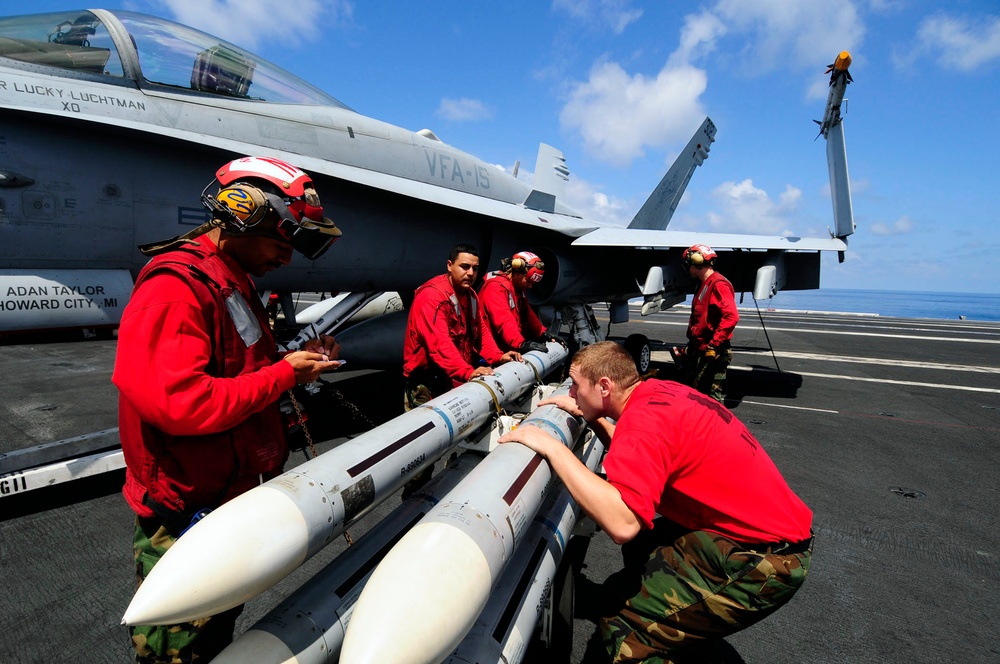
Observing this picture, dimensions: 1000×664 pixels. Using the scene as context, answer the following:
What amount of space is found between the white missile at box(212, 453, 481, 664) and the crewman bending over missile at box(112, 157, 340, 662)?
0.32 m

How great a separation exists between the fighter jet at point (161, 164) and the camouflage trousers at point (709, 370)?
2169 mm

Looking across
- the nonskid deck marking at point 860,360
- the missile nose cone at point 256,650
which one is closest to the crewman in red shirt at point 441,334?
the missile nose cone at point 256,650

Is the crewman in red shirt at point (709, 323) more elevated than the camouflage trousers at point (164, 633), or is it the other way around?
the crewman in red shirt at point (709, 323)

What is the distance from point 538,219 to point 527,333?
2205 mm

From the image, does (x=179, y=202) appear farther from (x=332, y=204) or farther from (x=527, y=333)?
(x=527, y=333)

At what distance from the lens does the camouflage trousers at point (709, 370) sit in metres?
6.71

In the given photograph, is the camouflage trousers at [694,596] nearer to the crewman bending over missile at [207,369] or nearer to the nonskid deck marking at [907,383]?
the crewman bending over missile at [207,369]

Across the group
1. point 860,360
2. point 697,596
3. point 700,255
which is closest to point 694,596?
point 697,596

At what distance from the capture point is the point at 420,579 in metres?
1.60

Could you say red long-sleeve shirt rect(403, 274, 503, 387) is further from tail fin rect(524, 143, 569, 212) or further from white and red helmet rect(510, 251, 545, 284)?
tail fin rect(524, 143, 569, 212)

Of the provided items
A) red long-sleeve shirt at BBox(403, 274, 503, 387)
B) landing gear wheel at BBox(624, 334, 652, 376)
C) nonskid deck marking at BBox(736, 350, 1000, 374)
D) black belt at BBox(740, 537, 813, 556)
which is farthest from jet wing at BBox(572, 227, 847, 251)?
black belt at BBox(740, 537, 813, 556)

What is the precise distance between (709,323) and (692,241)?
2.33 metres

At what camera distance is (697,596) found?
2.06 m

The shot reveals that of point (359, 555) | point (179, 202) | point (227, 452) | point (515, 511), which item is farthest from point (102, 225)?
point (515, 511)
